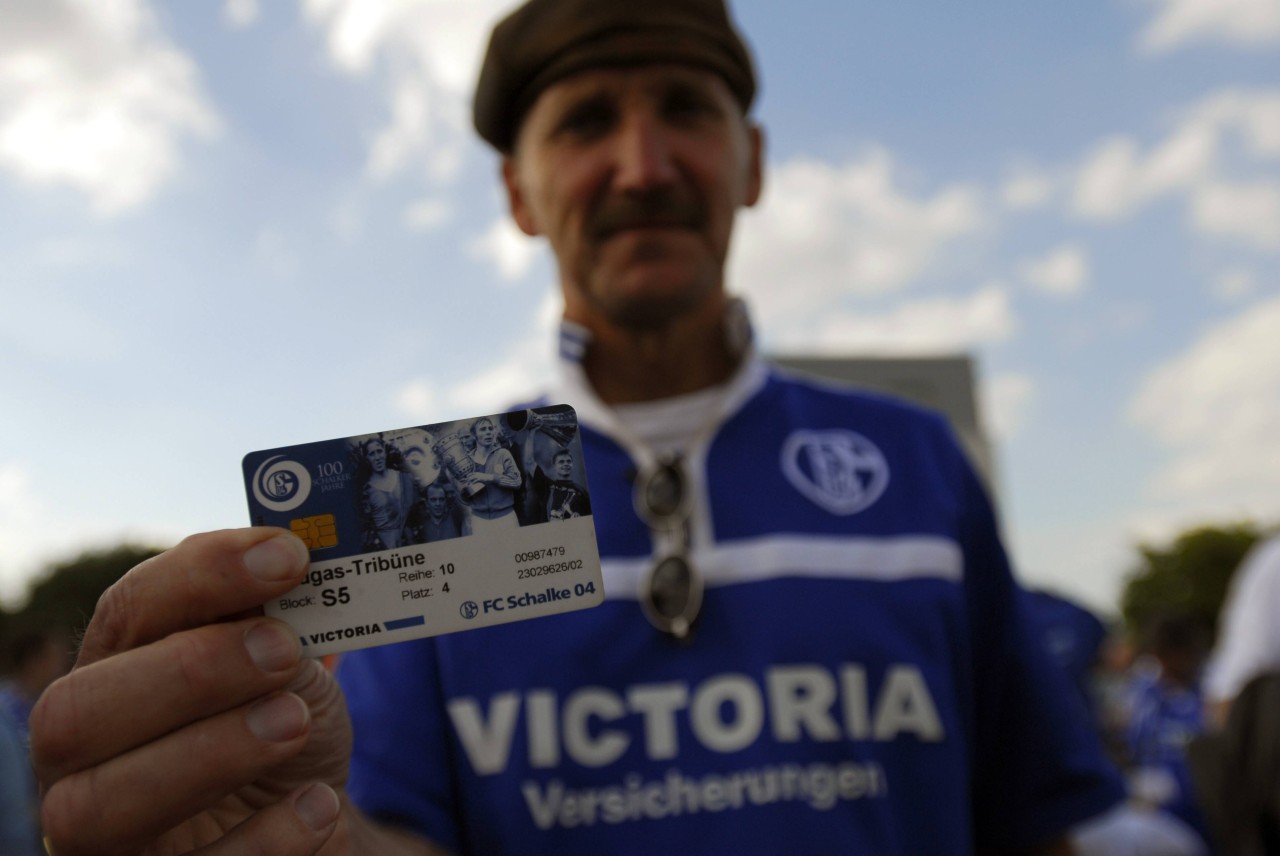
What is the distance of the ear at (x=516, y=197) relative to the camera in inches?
93.3

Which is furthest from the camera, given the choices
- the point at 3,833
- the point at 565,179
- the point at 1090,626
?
the point at 1090,626

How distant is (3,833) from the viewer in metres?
3.67

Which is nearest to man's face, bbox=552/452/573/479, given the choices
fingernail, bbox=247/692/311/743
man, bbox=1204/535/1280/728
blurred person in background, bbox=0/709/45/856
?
fingernail, bbox=247/692/311/743

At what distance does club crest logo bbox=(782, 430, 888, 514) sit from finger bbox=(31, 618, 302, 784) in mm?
1343

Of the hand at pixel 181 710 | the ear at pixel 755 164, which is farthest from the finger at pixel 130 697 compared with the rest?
the ear at pixel 755 164

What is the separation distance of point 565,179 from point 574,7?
0.37 metres

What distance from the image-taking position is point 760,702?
6.08ft

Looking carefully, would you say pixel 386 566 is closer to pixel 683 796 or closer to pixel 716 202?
pixel 683 796

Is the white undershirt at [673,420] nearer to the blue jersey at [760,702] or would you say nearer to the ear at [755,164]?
the blue jersey at [760,702]

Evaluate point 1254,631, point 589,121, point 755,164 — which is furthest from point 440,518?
point 1254,631

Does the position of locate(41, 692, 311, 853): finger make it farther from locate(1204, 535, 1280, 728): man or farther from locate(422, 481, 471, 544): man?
locate(1204, 535, 1280, 728): man

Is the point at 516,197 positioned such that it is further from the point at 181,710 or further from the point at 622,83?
the point at 181,710

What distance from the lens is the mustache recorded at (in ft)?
6.73

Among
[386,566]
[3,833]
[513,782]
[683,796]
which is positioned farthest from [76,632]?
[3,833]
